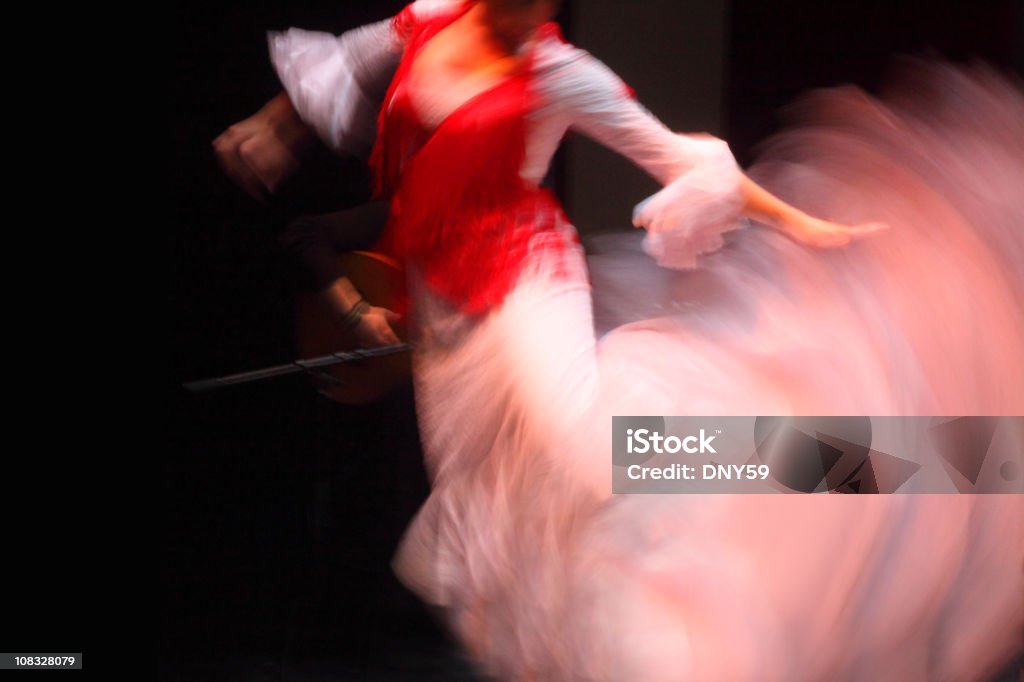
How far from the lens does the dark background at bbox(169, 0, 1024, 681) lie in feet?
5.58

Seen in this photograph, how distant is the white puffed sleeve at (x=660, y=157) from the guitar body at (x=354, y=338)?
0.33m

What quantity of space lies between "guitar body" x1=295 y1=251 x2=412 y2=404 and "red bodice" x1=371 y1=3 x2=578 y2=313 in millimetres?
50

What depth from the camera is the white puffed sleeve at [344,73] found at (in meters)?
1.72

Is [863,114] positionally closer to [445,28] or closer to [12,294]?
[445,28]

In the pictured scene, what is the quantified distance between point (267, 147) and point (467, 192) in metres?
0.34

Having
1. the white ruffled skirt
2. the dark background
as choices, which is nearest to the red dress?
the white ruffled skirt

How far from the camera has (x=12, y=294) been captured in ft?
6.51

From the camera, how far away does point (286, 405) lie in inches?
70.5

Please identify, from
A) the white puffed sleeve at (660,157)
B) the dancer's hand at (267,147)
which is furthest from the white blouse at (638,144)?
the dancer's hand at (267,147)

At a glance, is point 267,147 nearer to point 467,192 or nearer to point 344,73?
point 344,73

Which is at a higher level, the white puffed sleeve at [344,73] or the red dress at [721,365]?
the white puffed sleeve at [344,73]

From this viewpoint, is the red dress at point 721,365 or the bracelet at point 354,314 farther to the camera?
the bracelet at point 354,314

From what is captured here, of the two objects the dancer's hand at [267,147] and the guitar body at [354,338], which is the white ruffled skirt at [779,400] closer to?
the guitar body at [354,338]

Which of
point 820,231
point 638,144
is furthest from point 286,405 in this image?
point 820,231
